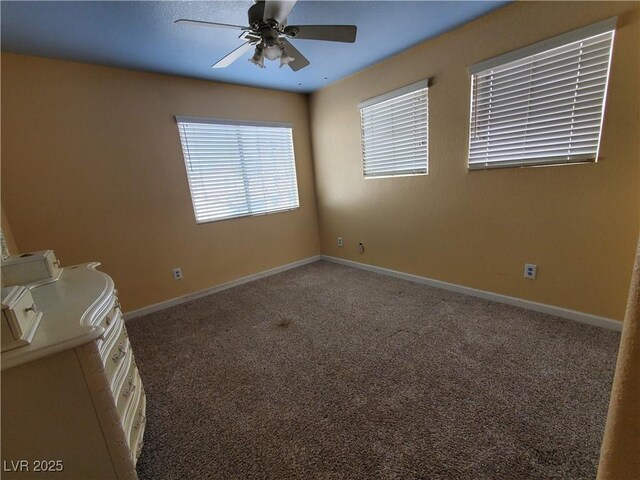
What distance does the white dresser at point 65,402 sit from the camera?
855 millimetres

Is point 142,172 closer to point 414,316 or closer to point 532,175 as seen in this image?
point 414,316

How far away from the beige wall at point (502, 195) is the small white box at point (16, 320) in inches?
115

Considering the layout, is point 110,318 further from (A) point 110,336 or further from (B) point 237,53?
(B) point 237,53

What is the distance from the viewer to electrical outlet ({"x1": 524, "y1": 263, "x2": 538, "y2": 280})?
230 cm

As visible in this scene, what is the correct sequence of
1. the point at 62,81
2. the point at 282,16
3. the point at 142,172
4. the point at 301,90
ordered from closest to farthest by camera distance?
the point at 282,16, the point at 62,81, the point at 142,172, the point at 301,90

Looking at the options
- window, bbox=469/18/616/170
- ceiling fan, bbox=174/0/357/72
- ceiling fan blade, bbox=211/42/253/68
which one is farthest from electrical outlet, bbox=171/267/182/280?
window, bbox=469/18/616/170

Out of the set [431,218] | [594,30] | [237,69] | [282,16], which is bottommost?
[431,218]

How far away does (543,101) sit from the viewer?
80.5 inches

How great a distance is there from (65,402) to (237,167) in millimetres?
2902

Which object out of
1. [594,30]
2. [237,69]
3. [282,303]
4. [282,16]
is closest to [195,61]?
[237,69]

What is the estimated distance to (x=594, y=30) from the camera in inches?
69.1

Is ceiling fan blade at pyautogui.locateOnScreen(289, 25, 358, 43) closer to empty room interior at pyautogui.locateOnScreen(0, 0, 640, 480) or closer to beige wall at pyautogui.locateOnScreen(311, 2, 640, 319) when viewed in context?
empty room interior at pyautogui.locateOnScreen(0, 0, 640, 480)

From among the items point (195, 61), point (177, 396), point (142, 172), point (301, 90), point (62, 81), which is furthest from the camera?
point (301, 90)

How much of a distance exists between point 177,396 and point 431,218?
2.65 meters
